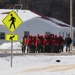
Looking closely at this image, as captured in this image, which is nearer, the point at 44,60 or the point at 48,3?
the point at 44,60

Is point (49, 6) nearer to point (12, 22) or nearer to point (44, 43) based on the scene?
point (44, 43)

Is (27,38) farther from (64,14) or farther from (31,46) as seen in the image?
(64,14)

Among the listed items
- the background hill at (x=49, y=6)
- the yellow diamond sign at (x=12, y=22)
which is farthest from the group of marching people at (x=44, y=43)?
the background hill at (x=49, y=6)

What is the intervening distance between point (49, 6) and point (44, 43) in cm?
6022

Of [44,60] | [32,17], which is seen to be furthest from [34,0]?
[44,60]

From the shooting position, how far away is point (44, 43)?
118 feet

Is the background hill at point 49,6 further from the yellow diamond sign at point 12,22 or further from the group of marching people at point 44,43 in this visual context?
the yellow diamond sign at point 12,22

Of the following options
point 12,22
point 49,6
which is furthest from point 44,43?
point 49,6

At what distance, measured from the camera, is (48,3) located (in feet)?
318

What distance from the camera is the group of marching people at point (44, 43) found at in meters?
35.8

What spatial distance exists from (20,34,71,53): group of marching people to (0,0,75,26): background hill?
56.0 m

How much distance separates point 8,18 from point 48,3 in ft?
245

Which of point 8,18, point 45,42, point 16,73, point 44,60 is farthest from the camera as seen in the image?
point 45,42

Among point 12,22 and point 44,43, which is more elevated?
point 12,22
